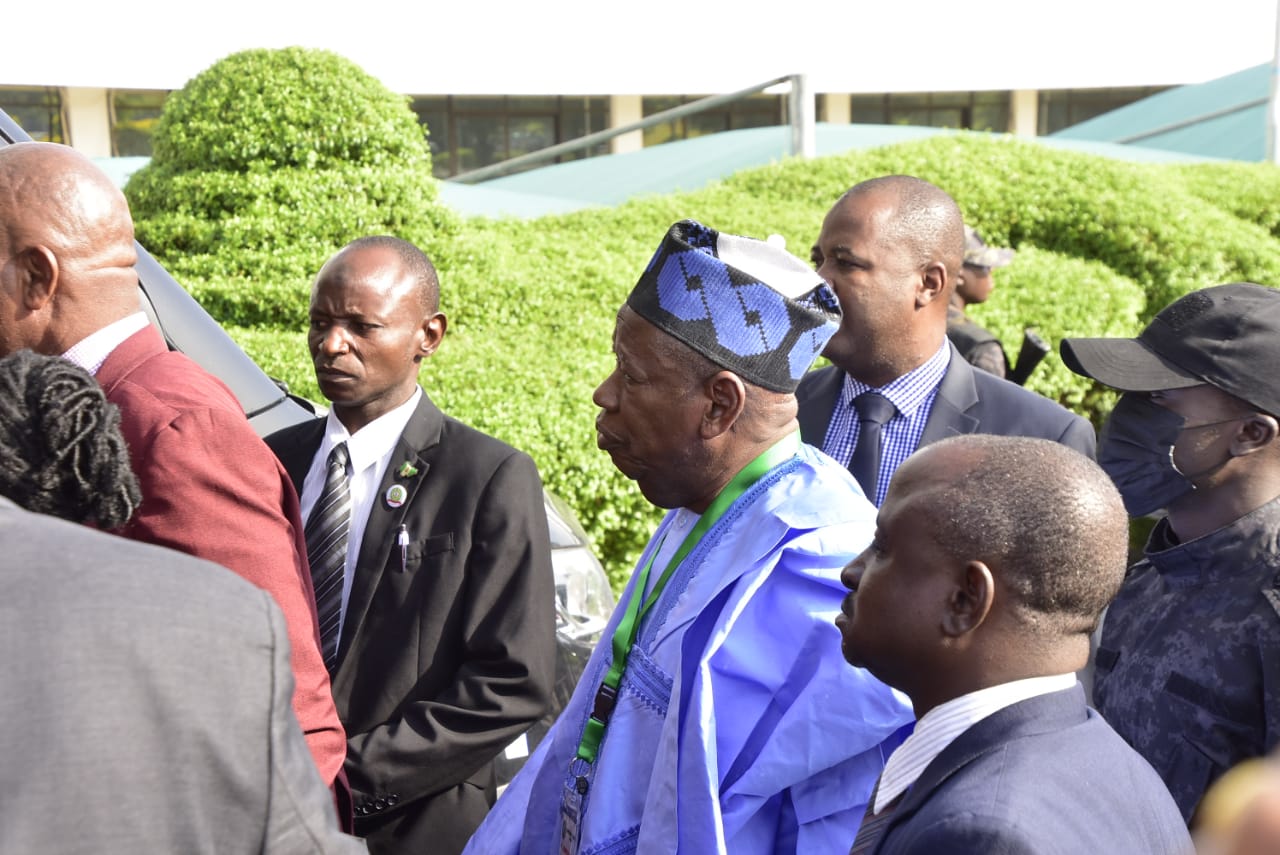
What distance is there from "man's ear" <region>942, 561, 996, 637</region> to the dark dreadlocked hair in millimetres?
1215

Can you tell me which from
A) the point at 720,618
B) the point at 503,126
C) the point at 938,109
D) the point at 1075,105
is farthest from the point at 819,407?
the point at 1075,105

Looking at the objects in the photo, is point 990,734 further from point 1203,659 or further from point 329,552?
point 329,552

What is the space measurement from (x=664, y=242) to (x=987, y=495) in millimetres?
953

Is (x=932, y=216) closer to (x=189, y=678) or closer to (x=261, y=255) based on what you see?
(x=189, y=678)

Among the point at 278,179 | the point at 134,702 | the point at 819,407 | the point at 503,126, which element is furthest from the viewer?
the point at 503,126

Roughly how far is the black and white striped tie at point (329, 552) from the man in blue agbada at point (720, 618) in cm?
71

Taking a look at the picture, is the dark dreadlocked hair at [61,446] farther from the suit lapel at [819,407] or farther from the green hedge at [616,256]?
the green hedge at [616,256]

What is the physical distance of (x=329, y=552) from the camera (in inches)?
130

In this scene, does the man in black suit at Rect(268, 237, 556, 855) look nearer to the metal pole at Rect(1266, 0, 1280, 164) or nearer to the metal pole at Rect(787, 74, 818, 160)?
the metal pole at Rect(787, 74, 818, 160)

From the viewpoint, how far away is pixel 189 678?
5.07 feet

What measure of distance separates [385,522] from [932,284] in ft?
5.35

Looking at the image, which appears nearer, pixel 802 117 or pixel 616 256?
pixel 616 256

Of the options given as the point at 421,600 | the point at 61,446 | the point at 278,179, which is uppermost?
the point at 61,446

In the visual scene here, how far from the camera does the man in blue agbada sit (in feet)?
7.45
